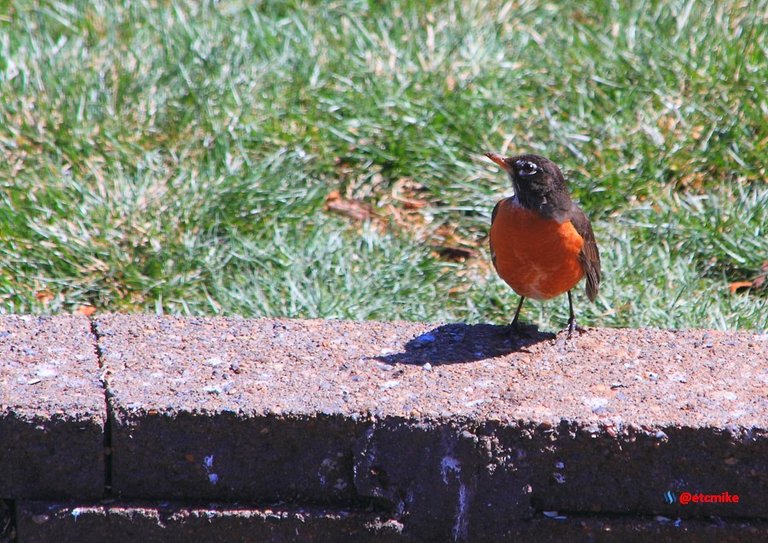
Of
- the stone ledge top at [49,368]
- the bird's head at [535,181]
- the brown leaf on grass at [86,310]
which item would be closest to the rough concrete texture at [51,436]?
the stone ledge top at [49,368]

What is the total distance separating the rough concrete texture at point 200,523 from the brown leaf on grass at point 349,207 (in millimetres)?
2267

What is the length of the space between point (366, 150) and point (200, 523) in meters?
2.60

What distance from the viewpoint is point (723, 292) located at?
4.35 metres

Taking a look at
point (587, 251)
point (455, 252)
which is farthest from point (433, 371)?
point (455, 252)

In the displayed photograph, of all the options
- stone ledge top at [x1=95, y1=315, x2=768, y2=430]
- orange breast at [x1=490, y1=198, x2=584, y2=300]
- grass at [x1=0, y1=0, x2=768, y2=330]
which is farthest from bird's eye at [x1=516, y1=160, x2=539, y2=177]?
grass at [x1=0, y1=0, x2=768, y2=330]

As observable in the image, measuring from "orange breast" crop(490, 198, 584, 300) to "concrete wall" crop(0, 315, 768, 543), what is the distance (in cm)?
67

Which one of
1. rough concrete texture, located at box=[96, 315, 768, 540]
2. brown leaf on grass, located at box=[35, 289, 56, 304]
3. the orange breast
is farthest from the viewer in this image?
brown leaf on grass, located at box=[35, 289, 56, 304]

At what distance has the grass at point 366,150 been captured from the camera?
14.2 feet

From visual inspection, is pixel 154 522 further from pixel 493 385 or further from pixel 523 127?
pixel 523 127

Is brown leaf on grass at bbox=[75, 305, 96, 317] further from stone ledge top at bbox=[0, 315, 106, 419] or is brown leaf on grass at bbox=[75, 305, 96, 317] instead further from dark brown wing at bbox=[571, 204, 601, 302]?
dark brown wing at bbox=[571, 204, 601, 302]

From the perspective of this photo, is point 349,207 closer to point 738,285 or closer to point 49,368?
point 738,285

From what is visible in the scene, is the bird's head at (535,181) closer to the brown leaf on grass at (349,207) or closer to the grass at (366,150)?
the grass at (366,150)

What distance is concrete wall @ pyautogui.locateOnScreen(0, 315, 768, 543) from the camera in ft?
8.86

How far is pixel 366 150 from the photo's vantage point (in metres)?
5.06
